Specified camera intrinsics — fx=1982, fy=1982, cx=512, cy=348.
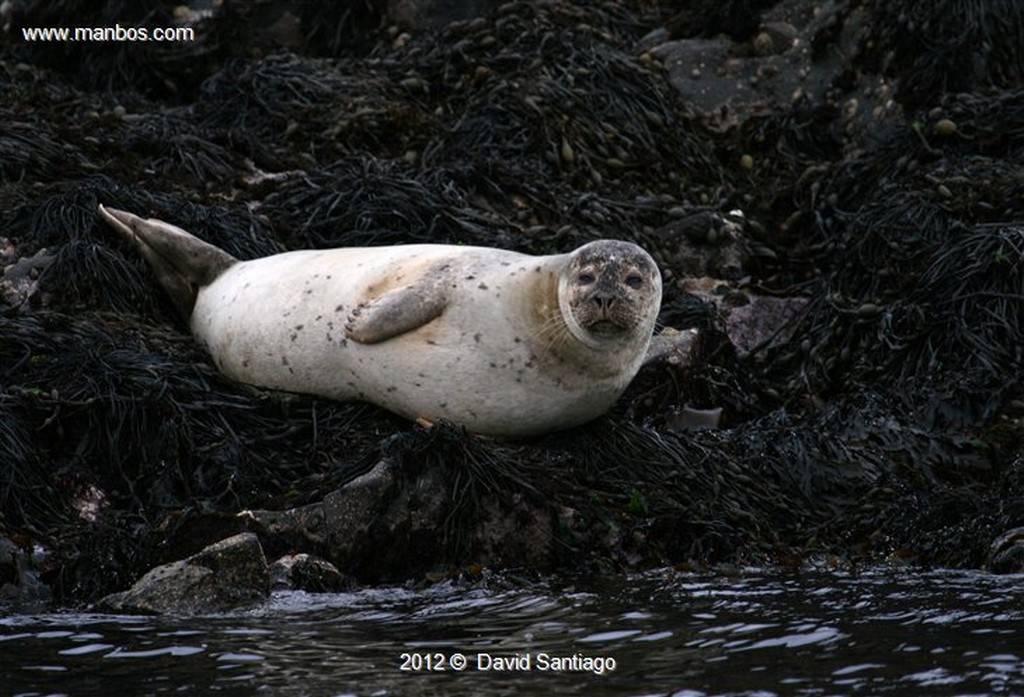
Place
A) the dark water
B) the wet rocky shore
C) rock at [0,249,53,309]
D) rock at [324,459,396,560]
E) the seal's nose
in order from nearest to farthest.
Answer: the dark water, rock at [324,459,396,560], the wet rocky shore, the seal's nose, rock at [0,249,53,309]

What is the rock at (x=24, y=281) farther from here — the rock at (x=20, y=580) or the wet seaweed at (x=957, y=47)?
the wet seaweed at (x=957, y=47)

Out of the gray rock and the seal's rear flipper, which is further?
the seal's rear flipper

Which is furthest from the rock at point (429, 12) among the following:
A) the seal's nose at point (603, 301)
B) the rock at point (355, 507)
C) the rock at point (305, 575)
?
the rock at point (305, 575)

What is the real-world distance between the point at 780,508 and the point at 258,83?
4.87 metres

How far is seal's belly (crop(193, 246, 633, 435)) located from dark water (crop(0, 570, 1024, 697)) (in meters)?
1.10

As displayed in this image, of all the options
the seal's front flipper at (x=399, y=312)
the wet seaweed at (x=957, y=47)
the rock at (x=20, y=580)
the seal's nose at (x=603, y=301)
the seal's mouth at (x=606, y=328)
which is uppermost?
the wet seaweed at (x=957, y=47)

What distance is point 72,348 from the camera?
796 centimetres

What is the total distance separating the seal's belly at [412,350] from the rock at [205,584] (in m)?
1.47

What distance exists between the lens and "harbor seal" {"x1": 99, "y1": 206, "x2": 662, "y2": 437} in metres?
7.46

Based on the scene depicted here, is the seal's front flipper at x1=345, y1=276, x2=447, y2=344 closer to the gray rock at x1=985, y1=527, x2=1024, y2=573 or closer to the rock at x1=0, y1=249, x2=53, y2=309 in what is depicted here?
the rock at x1=0, y1=249, x2=53, y2=309

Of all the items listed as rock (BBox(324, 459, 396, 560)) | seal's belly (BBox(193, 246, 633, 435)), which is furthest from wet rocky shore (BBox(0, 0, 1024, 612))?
seal's belly (BBox(193, 246, 633, 435))

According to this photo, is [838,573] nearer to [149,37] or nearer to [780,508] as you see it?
[780,508]

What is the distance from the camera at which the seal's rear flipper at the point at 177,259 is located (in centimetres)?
880

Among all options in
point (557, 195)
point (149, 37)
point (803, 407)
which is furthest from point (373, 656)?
point (149, 37)
